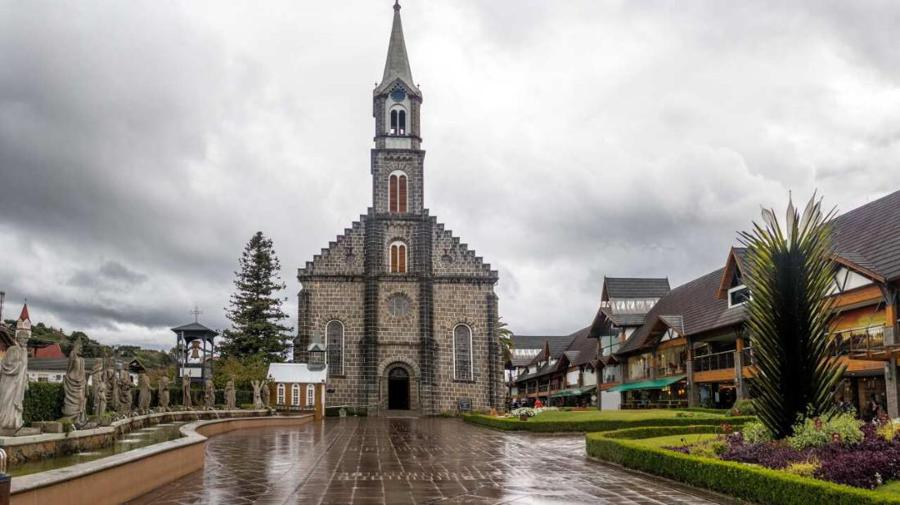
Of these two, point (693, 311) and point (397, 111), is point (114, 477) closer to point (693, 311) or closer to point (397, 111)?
point (693, 311)

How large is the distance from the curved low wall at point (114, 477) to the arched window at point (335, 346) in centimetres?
3666

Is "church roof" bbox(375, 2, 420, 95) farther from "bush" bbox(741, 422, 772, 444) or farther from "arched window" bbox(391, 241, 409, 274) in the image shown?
"bush" bbox(741, 422, 772, 444)

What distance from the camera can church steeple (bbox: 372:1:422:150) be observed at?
5906cm

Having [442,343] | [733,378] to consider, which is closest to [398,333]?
[442,343]

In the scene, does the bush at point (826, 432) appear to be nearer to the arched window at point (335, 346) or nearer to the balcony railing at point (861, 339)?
the balcony railing at point (861, 339)

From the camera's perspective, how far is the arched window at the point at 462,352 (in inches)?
2208

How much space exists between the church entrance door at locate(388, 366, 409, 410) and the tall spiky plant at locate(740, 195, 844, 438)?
41.1 meters

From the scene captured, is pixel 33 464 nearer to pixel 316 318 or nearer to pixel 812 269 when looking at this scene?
pixel 812 269

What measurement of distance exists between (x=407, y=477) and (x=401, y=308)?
40496 mm

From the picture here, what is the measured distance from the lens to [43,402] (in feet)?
55.5

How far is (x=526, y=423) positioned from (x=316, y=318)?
27.0m

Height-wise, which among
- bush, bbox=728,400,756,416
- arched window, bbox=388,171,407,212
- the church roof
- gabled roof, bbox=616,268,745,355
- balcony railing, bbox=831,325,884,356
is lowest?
bush, bbox=728,400,756,416

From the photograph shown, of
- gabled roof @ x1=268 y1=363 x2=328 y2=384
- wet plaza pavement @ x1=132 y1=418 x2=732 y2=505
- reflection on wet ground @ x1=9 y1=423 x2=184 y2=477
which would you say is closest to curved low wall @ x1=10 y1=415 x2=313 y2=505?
wet plaza pavement @ x1=132 y1=418 x2=732 y2=505

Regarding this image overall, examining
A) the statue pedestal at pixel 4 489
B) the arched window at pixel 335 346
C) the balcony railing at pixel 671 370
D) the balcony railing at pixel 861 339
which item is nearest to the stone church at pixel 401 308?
the arched window at pixel 335 346
